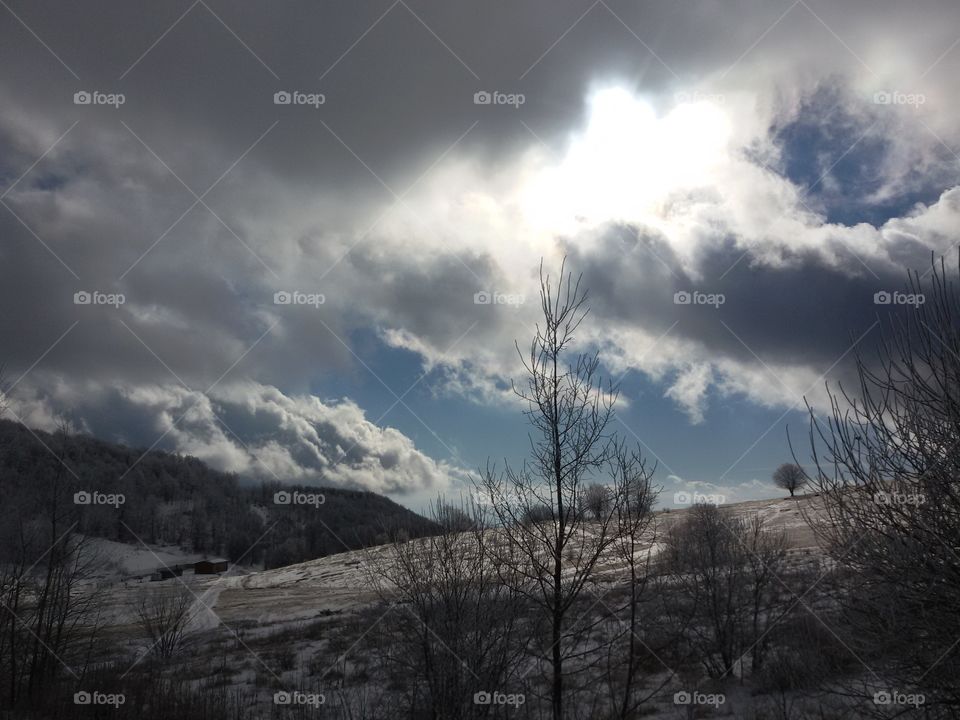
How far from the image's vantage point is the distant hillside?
18.9 metres

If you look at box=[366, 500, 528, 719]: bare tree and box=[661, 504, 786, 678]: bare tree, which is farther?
box=[661, 504, 786, 678]: bare tree

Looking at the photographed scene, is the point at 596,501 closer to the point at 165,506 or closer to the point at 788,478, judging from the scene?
the point at 788,478

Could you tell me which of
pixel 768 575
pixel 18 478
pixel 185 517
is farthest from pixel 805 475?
pixel 185 517

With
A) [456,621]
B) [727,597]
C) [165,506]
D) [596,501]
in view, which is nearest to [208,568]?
[165,506]

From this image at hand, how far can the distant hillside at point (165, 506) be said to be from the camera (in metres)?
18.9

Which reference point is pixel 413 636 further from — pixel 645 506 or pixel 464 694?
pixel 645 506

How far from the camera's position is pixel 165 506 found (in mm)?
163000

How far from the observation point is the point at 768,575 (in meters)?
19.1

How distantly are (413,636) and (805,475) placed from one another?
→ 341 inches

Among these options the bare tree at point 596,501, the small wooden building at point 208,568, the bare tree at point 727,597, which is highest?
the bare tree at point 596,501

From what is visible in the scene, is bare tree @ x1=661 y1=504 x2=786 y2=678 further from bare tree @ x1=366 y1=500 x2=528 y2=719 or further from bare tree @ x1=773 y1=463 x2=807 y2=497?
bare tree @ x1=773 y1=463 x2=807 y2=497

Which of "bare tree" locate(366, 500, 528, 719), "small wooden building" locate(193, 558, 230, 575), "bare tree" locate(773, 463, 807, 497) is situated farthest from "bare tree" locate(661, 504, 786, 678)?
"small wooden building" locate(193, 558, 230, 575)

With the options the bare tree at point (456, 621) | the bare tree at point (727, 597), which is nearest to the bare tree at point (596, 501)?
the bare tree at point (456, 621)

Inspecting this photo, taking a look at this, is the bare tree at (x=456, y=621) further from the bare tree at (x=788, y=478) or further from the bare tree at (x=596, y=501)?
the bare tree at (x=788, y=478)
